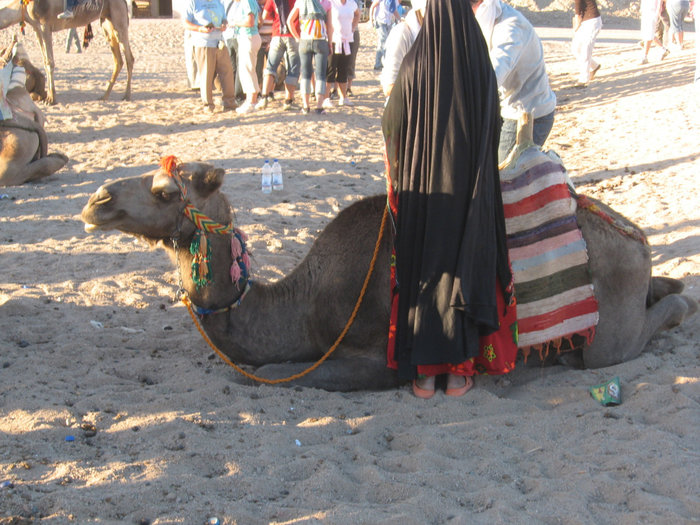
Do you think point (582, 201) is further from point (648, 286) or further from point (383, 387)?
point (383, 387)

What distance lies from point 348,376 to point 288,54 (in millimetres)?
10798

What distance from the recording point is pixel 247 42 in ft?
45.1

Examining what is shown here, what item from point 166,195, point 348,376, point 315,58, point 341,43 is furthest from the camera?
point 341,43

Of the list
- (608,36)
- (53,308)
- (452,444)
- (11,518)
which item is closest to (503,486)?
(452,444)

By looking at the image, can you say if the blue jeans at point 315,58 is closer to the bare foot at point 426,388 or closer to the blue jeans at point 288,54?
the blue jeans at point 288,54

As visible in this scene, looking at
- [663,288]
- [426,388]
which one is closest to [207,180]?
A: [426,388]

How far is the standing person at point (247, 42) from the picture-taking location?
13562 millimetres

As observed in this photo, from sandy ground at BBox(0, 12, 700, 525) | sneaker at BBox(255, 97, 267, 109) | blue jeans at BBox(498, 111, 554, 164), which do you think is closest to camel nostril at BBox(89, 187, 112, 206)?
sandy ground at BBox(0, 12, 700, 525)

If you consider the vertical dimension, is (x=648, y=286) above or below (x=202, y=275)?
below

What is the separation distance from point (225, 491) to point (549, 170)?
2.80 meters

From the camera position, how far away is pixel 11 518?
9.39 ft

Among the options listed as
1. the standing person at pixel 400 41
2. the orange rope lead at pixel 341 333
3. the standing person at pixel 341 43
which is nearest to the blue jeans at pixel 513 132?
the standing person at pixel 400 41

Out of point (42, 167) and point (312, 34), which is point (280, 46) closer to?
point (312, 34)

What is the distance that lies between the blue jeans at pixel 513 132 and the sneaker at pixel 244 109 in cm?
910
